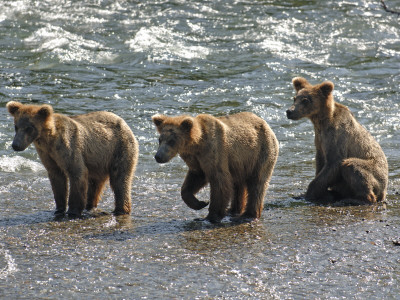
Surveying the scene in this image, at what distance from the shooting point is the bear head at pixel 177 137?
22.6 feet

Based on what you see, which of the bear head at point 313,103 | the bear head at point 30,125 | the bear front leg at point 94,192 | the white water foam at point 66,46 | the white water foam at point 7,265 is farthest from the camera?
the white water foam at point 66,46

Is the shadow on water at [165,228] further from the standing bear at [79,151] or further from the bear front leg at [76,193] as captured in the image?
the standing bear at [79,151]

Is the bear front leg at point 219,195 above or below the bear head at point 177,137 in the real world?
below

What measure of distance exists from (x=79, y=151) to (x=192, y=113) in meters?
5.90

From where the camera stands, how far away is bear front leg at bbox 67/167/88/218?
7.22 m

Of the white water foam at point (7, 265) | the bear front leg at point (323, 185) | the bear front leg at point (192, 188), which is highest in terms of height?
the bear front leg at point (192, 188)

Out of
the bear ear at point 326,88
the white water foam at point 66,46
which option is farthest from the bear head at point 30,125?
the white water foam at point 66,46

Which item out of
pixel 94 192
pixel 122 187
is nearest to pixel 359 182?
pixel 122 187

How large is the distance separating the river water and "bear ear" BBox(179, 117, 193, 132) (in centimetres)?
98

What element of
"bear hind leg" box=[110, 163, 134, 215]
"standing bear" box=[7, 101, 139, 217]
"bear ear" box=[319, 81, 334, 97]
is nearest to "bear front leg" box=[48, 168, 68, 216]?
"standing bear" box=[7, 101, 139, 217]

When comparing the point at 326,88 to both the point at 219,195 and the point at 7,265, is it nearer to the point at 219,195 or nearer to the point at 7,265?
the point at 219,195

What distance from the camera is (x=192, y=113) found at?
13.1 meters

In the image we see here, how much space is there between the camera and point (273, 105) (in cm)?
1398

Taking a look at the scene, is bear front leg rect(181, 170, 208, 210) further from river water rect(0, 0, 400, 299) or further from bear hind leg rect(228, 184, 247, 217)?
bear hind leg rect(228, 184, 247, 217)
